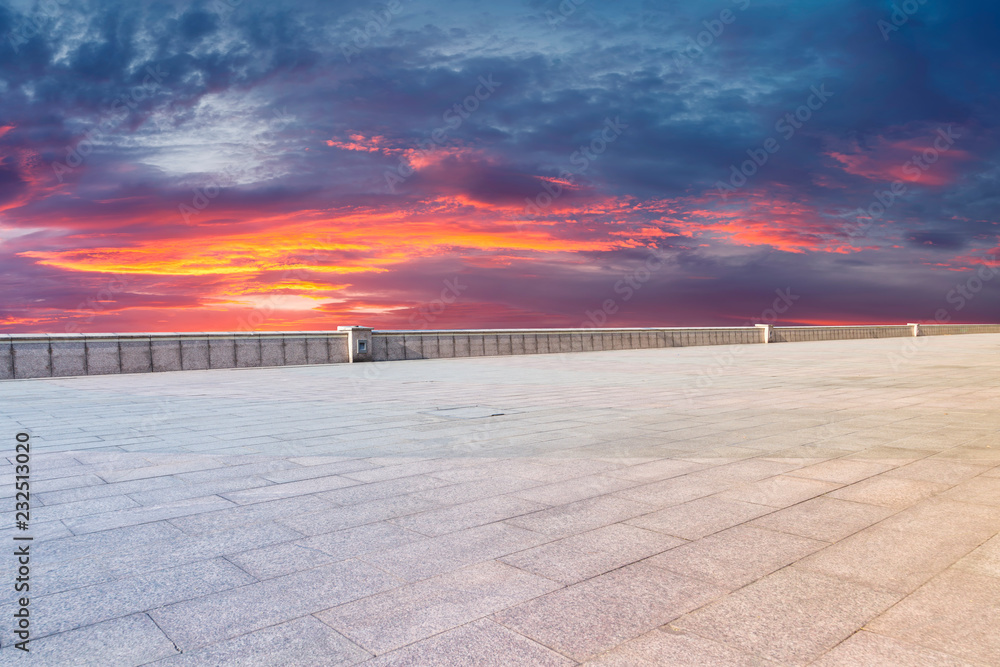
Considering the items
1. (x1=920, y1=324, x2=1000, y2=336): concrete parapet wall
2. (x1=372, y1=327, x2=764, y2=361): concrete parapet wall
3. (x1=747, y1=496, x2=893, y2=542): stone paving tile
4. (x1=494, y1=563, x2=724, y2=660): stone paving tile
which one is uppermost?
(x1=372, y1=327, x2=764, y2=361): concrete parapet wall

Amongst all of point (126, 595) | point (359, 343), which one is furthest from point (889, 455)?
point (359, 343)

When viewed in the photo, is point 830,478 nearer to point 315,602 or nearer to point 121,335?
point 315,602

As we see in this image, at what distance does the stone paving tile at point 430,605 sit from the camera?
2863 mm

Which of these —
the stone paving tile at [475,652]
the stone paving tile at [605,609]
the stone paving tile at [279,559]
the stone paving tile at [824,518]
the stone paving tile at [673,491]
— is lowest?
the stone paving tile at [824,518]

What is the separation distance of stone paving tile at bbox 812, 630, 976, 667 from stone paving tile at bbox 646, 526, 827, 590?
0.66 metres

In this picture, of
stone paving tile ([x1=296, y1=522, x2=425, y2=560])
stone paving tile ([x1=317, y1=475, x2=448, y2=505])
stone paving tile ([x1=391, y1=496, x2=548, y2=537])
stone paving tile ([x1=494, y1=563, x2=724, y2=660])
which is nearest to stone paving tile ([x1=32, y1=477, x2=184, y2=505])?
stone paving tile ([x1=317, y1=475, x2=448, y2=505])

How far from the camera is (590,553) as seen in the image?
12.5 feet

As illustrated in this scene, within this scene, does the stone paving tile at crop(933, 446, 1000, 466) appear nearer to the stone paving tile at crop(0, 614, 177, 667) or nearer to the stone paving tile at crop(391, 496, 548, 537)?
the stone paving tile at crop(391, 496, 548, 537)

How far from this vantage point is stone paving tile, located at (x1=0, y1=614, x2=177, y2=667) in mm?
2682

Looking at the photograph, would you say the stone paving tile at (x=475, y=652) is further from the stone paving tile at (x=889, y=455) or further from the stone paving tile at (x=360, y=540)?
the stone paving tile at (x=889, y=455)

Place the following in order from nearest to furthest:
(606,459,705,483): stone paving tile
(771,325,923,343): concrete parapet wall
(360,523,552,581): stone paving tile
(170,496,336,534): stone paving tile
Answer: (360,523,552,581): stone paving tile < (170,496,336,534): stone paving tile < (606,459,705,483): stone paving tile < (771,325,923,343): concrete parapet wall

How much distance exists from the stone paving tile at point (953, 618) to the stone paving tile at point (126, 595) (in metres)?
3.09

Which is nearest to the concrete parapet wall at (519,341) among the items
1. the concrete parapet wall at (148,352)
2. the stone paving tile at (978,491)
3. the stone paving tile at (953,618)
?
the concrete parapet wall at (148,352)

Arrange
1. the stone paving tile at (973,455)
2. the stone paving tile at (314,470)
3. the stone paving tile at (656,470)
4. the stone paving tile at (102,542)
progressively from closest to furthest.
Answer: the stone paving tile at (102,542)
the stone paving tile at (656,470)
the stone paving tile at (314,470)
the stone paving tile at (973,455)
